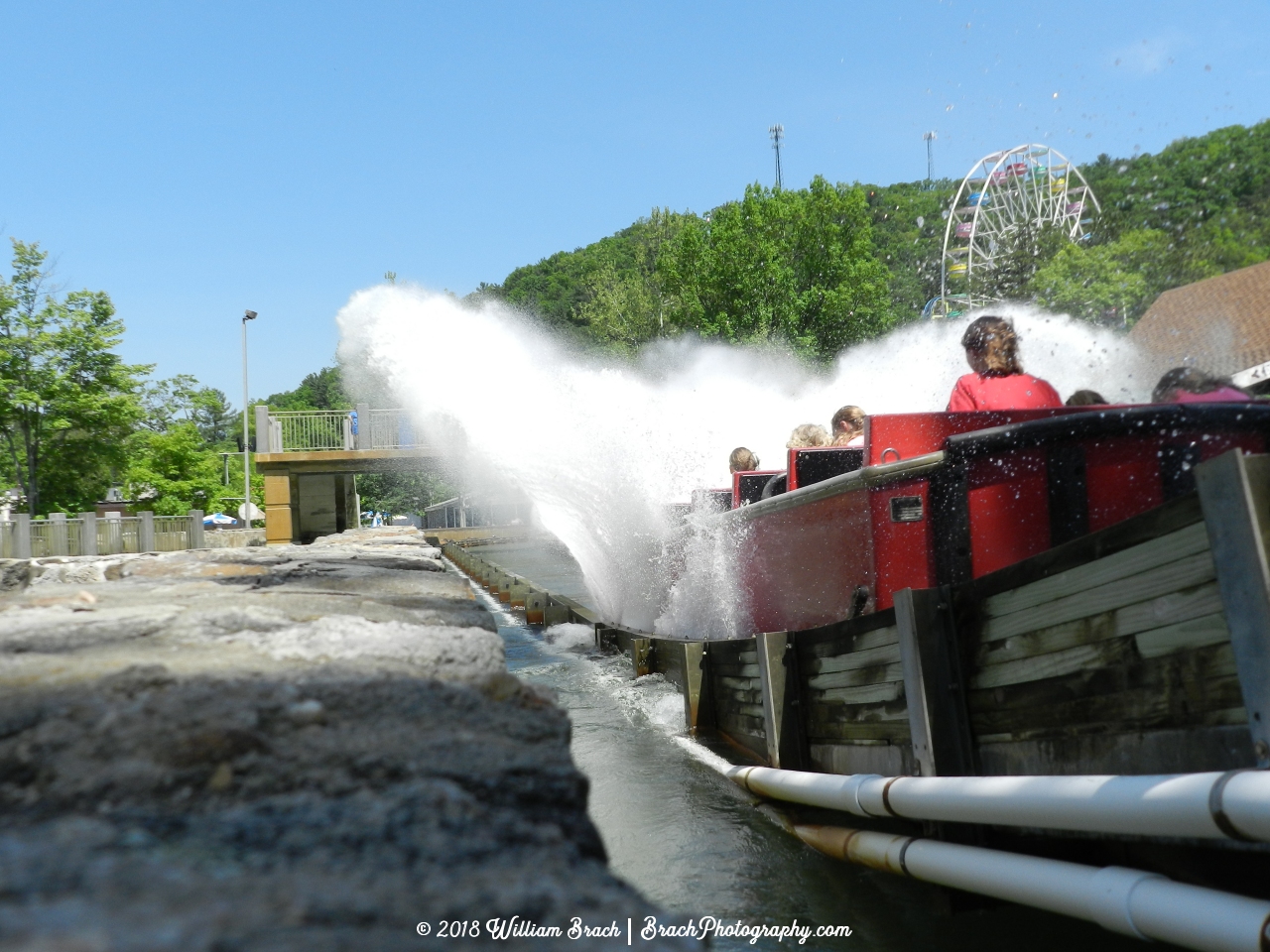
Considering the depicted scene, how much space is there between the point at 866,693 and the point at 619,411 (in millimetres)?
9941

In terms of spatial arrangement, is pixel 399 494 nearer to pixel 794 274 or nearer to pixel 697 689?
pixel 794 274

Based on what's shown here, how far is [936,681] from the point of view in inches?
157

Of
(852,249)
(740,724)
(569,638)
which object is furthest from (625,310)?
(740,724)

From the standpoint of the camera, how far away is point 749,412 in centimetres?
2045

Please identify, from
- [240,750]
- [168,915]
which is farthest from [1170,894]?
[168,915]

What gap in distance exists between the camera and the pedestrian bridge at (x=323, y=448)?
33.4 meters

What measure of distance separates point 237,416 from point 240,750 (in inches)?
6177

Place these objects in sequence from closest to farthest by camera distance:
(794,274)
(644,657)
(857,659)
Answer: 1. (857,659)
2. (644,657)
3. (794,274)

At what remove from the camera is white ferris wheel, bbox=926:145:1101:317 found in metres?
45.7

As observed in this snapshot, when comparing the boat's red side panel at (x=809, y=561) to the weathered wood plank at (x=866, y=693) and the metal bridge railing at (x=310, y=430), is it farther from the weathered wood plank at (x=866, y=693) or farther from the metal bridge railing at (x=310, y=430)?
the metal bridge railing at (x=310, y=430)

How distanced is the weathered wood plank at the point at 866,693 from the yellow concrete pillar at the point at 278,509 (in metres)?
29.1

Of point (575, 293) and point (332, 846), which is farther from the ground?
point (575, 293)

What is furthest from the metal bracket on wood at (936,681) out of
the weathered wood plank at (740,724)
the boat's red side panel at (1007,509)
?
the weathered wood plank at (740,724)

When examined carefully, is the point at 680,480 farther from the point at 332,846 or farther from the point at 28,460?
the point at 28,460
